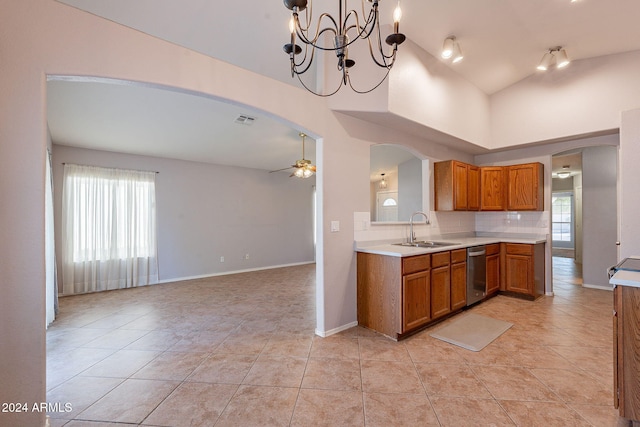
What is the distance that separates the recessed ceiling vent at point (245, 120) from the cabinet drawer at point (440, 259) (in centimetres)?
314

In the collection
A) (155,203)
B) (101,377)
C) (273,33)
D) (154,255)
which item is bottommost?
(101,377)

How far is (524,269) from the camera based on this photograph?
13.1ft

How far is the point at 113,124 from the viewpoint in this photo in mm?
3840

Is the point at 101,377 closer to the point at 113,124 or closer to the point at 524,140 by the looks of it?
the point at 113,124

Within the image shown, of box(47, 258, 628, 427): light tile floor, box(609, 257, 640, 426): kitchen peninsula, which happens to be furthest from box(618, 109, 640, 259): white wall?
box(609, 257, 640, 426): kitchen peninsula

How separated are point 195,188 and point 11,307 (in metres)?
4.61

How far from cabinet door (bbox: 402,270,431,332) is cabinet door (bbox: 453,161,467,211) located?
5.49 feet

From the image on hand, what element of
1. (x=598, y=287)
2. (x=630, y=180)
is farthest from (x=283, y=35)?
(x=598, y=287)

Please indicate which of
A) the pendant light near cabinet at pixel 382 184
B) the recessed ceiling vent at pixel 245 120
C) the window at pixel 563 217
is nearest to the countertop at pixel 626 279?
the recessed ceiling vent at pixel 245 120

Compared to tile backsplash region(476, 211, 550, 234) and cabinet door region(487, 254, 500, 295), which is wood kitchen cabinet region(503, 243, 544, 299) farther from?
tile backsplash region(476, 211, 550, 234)

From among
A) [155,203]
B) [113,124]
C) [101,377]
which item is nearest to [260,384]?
[101,377]

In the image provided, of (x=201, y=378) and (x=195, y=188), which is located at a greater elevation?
(x=195, y=188)

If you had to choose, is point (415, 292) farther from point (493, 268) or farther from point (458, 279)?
point (493, 268)

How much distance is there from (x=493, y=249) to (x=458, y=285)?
3.97 feet
